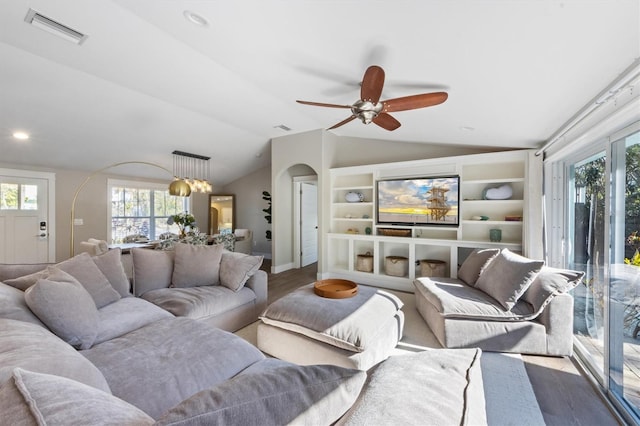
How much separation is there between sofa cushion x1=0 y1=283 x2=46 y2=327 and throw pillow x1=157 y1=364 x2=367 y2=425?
5.30ft

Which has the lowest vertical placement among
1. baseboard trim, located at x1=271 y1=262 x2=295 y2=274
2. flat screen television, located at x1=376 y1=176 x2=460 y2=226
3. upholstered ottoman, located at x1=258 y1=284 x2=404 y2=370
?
baseboard trim, located at x1=271 y1=262 x2=295 y2=274

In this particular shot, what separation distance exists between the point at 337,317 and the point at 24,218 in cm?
614

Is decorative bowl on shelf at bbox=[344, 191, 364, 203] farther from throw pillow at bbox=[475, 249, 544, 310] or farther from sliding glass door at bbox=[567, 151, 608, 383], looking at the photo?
sliding glass door at bbox=[567, 151, 608, 383]

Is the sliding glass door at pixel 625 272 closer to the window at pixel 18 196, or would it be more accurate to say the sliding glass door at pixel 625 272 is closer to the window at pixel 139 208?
the window at pixel 139 208

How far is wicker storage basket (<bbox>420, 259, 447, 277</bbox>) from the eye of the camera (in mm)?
4250

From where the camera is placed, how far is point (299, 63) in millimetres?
2398

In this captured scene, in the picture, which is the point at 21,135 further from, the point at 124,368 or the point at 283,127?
the point at 124,368

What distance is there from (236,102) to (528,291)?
13.7 ft

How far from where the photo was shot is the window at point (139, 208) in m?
6.28

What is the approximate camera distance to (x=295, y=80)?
2768mm

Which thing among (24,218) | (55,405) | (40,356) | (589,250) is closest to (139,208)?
(24,218)

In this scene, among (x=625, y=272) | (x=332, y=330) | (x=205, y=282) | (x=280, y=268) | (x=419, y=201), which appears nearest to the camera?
(x=625, y=272)

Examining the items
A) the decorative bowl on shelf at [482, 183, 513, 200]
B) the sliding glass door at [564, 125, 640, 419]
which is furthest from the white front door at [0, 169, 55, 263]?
Result: the sliding glass door at [564, 125, 640, 419]

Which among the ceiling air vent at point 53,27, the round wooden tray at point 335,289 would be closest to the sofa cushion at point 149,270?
the round wooden tray at point 335,289
